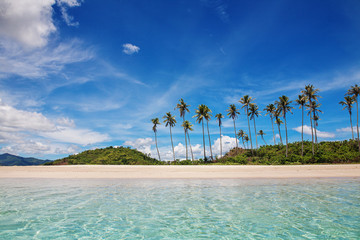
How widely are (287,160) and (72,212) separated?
43673 mm

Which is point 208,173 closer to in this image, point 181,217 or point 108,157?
point 181,217

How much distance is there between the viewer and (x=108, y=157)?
5972cm

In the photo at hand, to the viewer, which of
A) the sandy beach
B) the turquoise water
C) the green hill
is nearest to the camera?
the turquoise water

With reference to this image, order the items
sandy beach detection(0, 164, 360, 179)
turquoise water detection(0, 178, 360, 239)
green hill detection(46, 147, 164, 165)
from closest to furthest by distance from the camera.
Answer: turquoise water detection(0, 178, 360, 239), sandy beach detection(0, 164, 360, 179), green hill detection(46, 147, 164, 165)

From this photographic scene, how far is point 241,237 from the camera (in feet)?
18.9

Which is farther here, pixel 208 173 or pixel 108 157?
pixel 108 157

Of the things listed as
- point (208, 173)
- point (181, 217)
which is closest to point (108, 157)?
point (208, 173)

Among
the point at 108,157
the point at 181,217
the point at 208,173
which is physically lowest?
the point at 208,173

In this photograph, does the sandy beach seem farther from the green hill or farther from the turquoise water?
the green hill

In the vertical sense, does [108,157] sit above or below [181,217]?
below

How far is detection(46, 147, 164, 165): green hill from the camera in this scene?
55125mm

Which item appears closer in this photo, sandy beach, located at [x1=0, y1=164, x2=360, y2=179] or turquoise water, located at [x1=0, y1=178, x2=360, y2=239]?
turquoise water, located at [x1=0, y1=178, x2=360, y2=239]

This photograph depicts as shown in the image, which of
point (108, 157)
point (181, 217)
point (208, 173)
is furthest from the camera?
point (108, 157)

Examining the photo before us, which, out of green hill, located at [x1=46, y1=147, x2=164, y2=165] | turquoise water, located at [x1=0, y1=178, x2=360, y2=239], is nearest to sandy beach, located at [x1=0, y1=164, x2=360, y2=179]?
turquoise water, located at [x1=0, y1=178, x2=360, y2=239]
